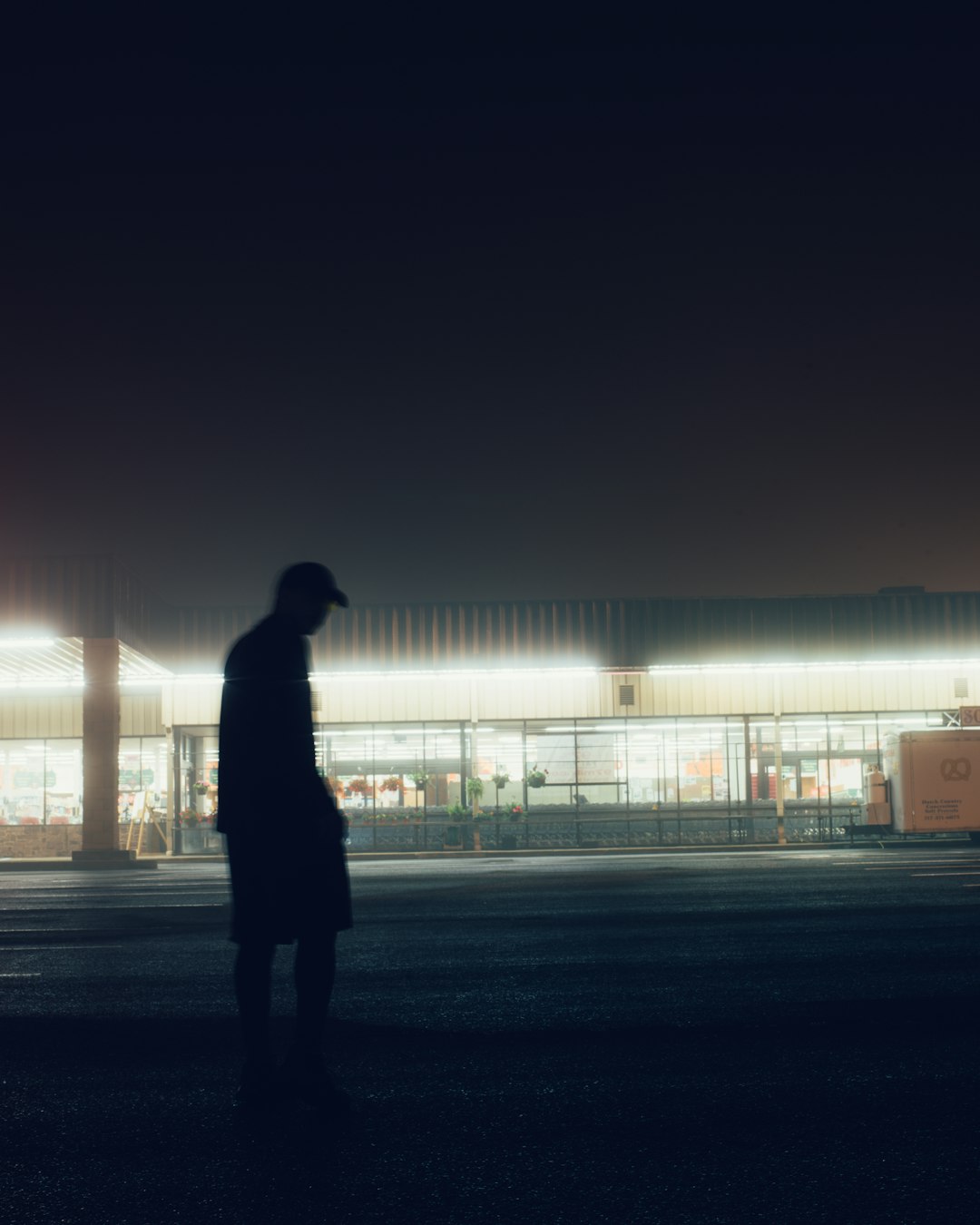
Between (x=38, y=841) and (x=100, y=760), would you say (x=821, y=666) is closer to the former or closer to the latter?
(x=100, y=760)

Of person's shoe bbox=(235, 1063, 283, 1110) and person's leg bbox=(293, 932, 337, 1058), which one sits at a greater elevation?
person's leg bbox=(293, 932, 337, 1058)

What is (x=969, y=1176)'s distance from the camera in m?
3.63

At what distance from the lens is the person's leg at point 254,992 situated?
15.4ft

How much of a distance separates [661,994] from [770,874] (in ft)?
37.0

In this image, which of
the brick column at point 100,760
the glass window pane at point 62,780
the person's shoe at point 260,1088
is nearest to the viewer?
the person's shoe at point 260,1088

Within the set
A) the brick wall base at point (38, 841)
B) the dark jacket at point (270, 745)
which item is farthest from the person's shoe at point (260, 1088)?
the brick wall base at point (38, 841)

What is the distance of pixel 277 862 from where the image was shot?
15.4 ft

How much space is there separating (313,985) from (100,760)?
1086 inches

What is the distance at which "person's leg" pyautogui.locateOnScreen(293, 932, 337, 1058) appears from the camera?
4.65m

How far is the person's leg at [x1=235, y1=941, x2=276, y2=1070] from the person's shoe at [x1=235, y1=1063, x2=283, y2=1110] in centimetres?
5

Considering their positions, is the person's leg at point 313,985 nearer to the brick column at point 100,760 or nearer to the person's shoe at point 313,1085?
the person's shoe at point 313,1085

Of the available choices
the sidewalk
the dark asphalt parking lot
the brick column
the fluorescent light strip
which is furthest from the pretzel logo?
the dark asphalt parking lot

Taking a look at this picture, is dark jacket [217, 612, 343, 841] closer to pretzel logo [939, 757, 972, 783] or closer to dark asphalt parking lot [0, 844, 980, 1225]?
dark asphalt parking lot [0, 844, 980, 1225]

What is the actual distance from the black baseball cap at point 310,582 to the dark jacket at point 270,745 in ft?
0.55
